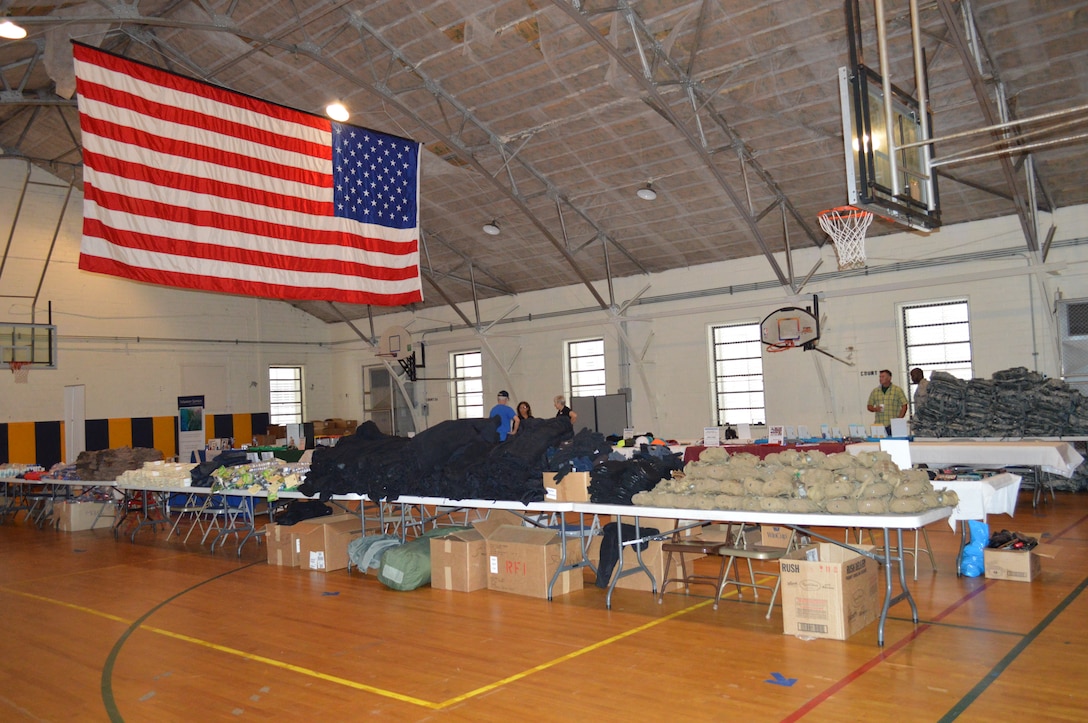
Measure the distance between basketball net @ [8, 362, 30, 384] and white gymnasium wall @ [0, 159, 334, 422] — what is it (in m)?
0.15

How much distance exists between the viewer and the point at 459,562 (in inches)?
260

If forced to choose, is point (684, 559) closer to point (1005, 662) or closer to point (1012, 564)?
point (1012, 564)

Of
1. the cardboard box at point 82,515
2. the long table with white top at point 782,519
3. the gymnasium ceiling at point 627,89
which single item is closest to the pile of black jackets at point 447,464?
the long table with white top at point 782,519

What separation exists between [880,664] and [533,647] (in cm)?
191

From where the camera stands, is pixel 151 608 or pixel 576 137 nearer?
pixel 151 608

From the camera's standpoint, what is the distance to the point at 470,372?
20.0 metres

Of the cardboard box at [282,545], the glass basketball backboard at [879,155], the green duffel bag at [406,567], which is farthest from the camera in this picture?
the cardboard box at [282,545]

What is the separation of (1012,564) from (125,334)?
59.0ft

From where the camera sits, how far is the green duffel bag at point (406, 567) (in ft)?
21.8

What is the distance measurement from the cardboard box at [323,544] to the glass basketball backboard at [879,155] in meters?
5.32

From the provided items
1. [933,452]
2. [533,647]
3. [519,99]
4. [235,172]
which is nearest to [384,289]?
[235,172]

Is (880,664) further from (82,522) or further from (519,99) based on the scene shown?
(82,522)

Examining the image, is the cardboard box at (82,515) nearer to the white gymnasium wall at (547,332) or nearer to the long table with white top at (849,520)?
the white gymnasium wall at (547,332)

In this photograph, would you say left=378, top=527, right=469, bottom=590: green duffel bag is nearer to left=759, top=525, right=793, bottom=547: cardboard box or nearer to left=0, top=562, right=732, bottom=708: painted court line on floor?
left=0, top=562, right=732, bottom=708: painted court line on floor
